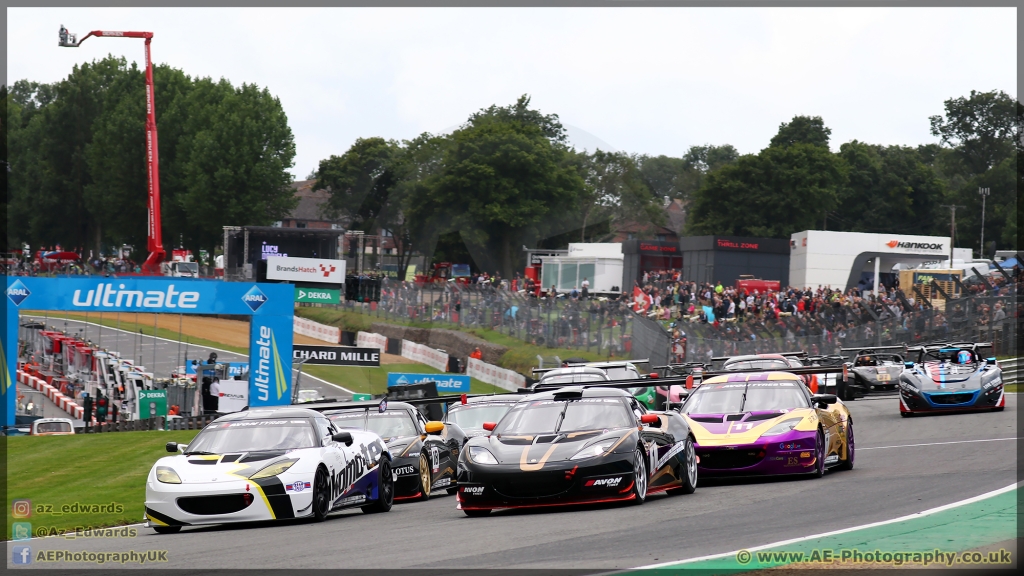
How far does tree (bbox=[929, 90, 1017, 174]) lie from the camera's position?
12612 cm

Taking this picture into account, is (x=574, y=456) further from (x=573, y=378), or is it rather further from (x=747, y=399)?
(x=573, y=378)

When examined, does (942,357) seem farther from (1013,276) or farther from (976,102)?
(976,102)

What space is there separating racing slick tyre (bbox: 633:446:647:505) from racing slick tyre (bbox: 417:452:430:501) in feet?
15.3

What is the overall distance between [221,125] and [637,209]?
3880 cm

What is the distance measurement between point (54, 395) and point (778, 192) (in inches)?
2548

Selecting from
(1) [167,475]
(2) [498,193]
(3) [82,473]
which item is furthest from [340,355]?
(2) [498,193]

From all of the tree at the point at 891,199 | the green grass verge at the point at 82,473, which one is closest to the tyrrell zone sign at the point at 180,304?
the green grass verge at the point at 82,473

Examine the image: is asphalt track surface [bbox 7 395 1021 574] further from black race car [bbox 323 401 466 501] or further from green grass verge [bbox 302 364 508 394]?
green grass verge [bbox 302 364 508 394]

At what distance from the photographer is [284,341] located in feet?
104

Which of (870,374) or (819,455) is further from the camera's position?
(870,374)

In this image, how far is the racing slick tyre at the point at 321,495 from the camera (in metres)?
12.8

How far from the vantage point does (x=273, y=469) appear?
12.5m

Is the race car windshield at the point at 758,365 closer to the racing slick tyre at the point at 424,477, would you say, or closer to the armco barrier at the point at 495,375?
the racing slick tyre at the point at 424,477

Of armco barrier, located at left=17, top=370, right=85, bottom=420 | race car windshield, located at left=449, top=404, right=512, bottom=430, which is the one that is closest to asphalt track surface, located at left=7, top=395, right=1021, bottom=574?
race car windshield, located at left=449, top=404, right=512, bottom=430
